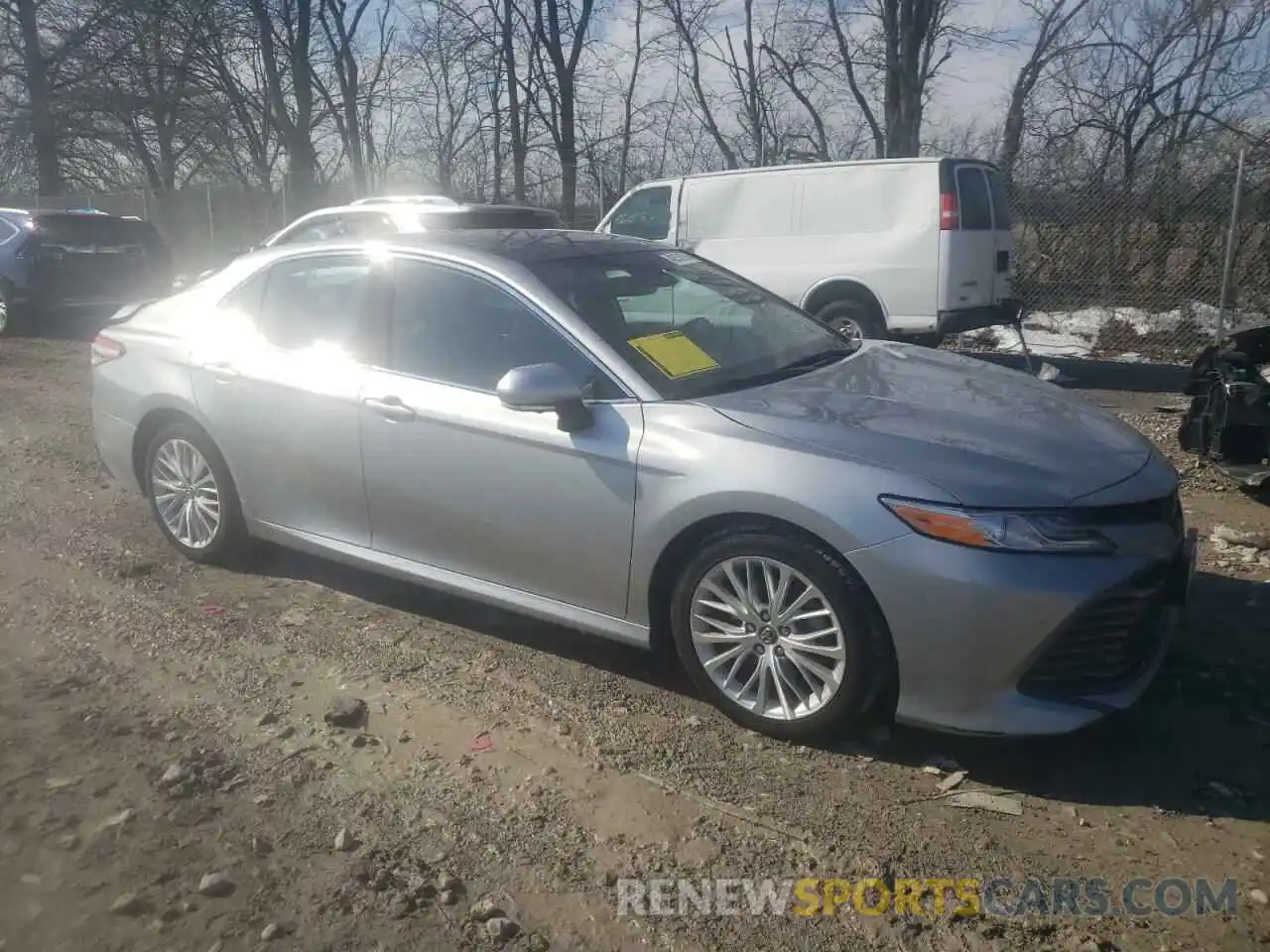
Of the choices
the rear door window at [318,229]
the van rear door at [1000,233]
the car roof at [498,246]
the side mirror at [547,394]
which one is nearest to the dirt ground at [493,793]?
the side mirror at [547,394]

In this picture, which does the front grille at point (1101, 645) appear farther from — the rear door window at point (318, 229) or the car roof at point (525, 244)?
the rear door window at point (318, 229)

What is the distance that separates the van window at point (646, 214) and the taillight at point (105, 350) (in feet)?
22.2

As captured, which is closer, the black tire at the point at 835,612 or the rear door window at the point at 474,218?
the black tire at the point at 835,612

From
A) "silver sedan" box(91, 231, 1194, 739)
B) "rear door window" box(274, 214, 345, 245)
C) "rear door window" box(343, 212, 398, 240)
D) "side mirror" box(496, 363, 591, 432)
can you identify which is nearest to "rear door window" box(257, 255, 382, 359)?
"silver sedan" box(91, 231, 1194, 739)

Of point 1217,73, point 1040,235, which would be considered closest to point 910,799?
point 1040,235

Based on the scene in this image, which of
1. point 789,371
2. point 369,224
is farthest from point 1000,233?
point 789,371

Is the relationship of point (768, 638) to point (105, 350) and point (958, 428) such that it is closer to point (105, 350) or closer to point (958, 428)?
point (958, 428)

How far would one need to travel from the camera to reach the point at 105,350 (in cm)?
512

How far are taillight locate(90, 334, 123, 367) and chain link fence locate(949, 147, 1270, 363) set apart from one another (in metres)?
9.34

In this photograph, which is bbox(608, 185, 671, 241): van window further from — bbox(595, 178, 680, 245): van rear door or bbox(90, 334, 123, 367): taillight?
bbox(90, 334, 123, 367): taillight

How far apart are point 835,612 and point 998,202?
8228mm

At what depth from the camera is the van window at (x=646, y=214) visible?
445 inches

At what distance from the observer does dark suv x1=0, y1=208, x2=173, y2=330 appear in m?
12.8

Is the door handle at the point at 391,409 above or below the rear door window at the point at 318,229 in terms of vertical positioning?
below
